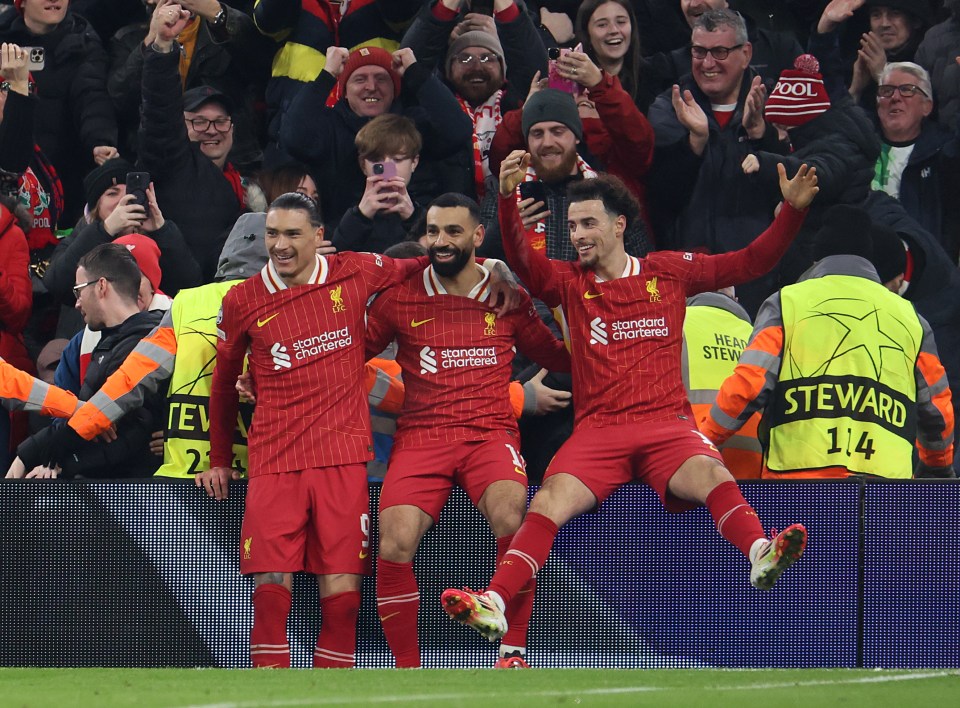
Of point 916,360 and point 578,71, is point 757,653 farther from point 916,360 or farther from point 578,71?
point 578,71

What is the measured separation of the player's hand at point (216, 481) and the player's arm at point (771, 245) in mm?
2092

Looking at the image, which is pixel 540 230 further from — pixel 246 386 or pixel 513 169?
pixel 246 386

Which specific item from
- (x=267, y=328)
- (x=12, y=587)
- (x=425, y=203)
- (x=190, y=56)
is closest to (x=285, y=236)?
(x=267, y=328)

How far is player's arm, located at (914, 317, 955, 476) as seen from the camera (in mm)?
6758

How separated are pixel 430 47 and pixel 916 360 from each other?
11.7ft

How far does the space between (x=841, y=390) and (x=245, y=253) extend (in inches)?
106

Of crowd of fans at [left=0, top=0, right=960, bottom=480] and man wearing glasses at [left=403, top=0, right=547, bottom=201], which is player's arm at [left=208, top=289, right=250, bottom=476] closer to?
crowd of fans at [left=0, top=0, right=960, bottom=480]

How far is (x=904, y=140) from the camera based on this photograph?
9.01 metres

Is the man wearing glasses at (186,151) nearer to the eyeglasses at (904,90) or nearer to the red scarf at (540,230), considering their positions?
the red scarf at (540,230)

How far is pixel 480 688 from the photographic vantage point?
498cm

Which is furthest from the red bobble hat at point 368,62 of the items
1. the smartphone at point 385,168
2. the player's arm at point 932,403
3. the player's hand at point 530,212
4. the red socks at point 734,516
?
the red socks at point 734,516

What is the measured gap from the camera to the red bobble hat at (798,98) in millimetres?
8672

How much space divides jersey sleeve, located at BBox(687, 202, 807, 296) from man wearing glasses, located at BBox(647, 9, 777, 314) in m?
1.80

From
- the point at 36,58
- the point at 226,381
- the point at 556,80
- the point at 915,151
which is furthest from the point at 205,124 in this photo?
the point at 915,151
